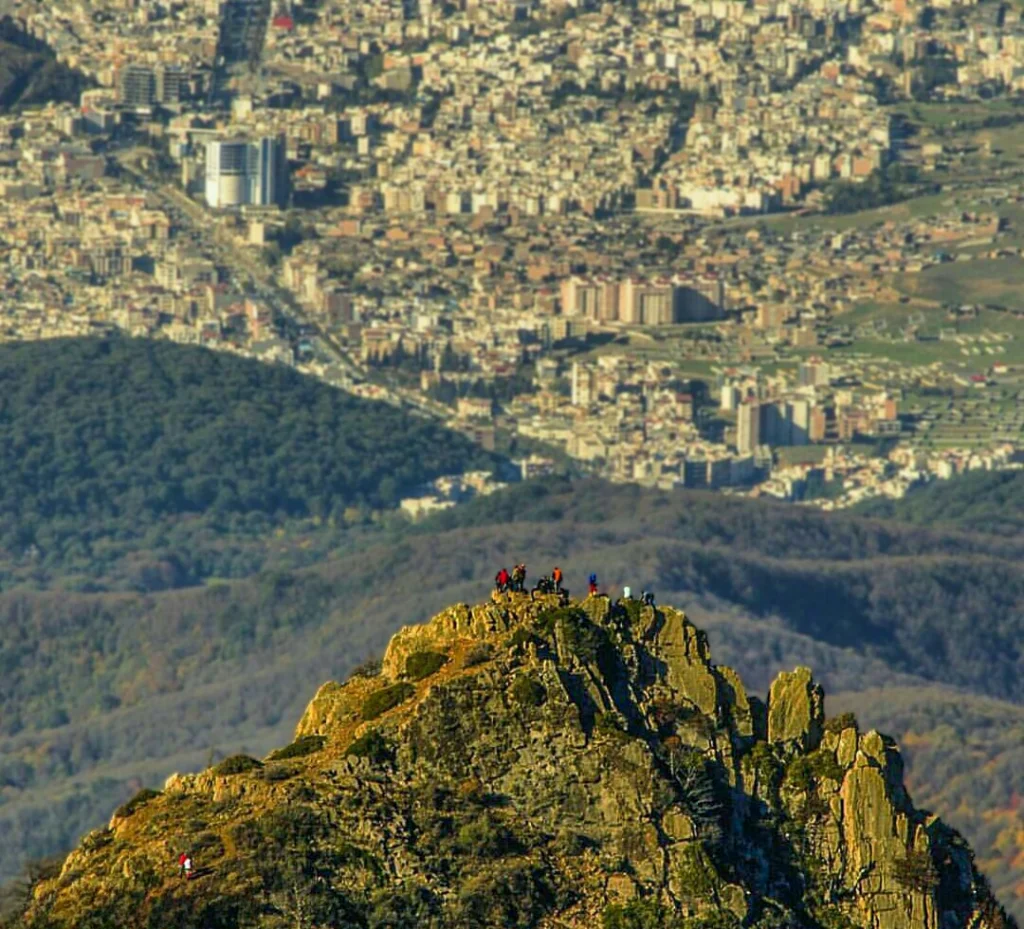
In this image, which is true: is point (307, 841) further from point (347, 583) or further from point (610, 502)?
point (610, 502)

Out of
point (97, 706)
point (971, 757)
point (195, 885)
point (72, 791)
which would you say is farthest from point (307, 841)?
point (97, 706)

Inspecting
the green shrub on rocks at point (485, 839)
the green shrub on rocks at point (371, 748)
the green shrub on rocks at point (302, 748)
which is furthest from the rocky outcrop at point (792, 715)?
the green shrub on rocks at point (302, 748)

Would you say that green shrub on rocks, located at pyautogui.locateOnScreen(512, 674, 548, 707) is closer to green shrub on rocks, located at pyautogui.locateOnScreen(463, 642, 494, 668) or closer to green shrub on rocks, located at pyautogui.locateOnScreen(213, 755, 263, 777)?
green shrub on rocks, located at pyautogui.locateOnScreen(463, 642, 494, 668)

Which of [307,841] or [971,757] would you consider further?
[971,757]

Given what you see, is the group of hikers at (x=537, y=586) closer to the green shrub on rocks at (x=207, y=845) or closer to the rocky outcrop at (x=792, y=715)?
the rocky outcrop at (x=792, y=715)

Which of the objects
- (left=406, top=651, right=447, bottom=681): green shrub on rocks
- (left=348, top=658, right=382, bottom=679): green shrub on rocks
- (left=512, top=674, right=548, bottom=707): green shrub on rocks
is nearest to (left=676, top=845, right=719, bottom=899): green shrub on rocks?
(left=512, top=674, right=548, bottom=707): green shrub on rocks

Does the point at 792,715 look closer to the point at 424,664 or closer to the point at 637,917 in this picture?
the point at 424,664
